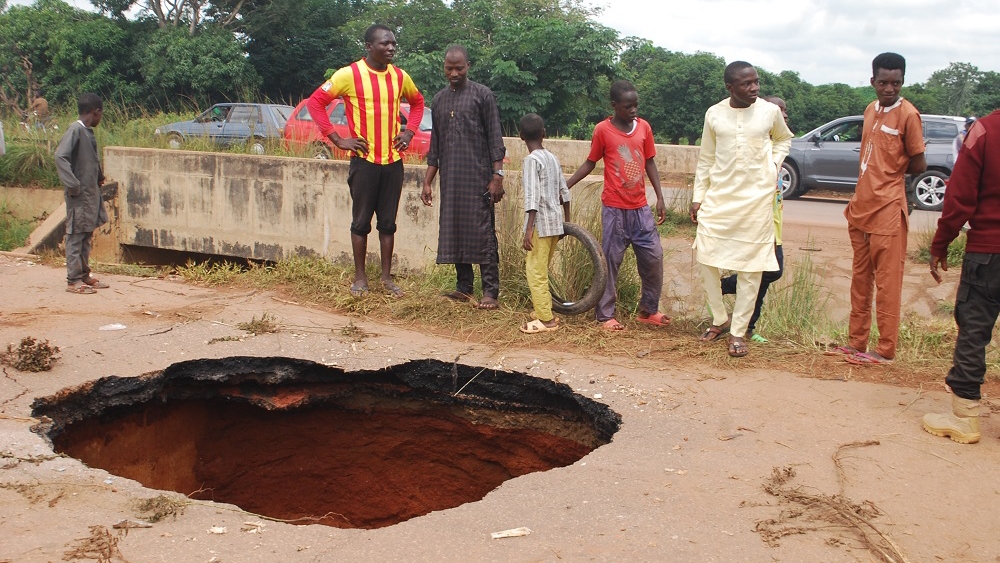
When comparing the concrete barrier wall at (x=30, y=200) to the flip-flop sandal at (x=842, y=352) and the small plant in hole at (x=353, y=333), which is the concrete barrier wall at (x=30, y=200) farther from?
the flip-flop sandal at (x=842, y=352)

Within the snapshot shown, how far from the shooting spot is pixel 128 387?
486 cm

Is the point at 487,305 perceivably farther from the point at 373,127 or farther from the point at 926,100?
the point at 926,100

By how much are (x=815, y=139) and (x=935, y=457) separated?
1126cm

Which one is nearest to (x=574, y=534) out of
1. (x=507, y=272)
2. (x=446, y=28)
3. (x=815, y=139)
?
(x=507, y=272)

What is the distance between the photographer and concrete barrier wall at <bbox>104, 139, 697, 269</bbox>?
7.68 m

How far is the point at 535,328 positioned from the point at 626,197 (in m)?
1.08

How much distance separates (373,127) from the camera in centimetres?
626

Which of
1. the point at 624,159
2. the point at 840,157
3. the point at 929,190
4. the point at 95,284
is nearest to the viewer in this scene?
the point at 624,159

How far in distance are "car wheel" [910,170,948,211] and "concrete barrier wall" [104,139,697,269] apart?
7.13 meters

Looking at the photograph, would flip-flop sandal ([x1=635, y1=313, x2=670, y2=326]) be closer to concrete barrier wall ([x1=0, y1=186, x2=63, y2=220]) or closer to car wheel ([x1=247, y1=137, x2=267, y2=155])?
car wheel ([x1=247, y1=137, x2=267, y2=155])

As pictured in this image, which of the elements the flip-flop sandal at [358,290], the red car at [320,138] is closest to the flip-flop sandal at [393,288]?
the flip-flop sandal at [358,290]

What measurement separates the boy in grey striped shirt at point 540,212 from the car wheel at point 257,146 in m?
4.94

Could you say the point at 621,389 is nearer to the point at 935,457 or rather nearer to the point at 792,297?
the point at 935,457

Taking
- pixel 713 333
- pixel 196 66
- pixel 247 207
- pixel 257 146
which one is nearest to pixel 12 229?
pixel 257 146
